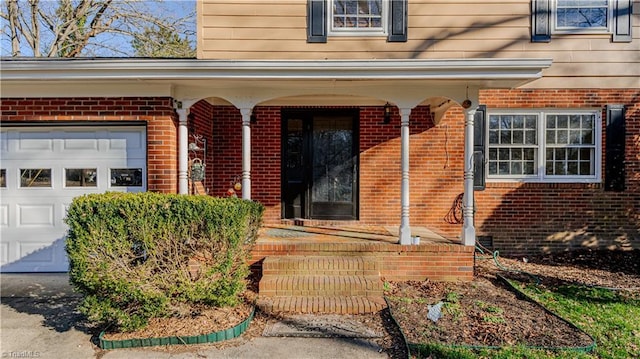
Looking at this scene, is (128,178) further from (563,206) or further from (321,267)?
(563,206)

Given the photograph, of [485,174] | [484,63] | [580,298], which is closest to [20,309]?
[484,63]

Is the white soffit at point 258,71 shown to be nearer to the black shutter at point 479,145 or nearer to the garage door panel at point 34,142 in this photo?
the garage door panel at point 34,142

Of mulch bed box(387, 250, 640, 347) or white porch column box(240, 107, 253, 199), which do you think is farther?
white porch column box(240, 107, 253, 199)

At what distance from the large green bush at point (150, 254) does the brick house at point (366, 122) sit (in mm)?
1652

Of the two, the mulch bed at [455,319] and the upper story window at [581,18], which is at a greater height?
the upper story window at [581,18]

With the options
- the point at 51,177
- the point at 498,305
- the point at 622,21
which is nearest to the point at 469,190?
the point at 498,305

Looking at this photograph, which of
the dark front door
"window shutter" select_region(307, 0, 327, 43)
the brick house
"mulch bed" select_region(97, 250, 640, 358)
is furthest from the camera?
the dark front door

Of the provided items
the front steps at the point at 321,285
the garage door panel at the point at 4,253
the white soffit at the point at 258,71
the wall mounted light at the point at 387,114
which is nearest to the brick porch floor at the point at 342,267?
the front steps at the point at 321,285

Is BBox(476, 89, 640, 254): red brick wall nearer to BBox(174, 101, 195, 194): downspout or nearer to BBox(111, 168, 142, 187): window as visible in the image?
BBox(174, 101, 195, 194): downspout

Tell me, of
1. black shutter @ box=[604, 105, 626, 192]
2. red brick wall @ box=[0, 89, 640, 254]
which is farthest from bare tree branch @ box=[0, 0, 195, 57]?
black shutter @ box=[604, 105, 626, 192]

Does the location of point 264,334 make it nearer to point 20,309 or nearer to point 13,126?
point 20,309

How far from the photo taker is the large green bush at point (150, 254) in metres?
3.44

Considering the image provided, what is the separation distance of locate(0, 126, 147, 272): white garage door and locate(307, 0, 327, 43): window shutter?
3.10m

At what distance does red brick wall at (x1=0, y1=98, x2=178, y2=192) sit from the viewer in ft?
17.0
